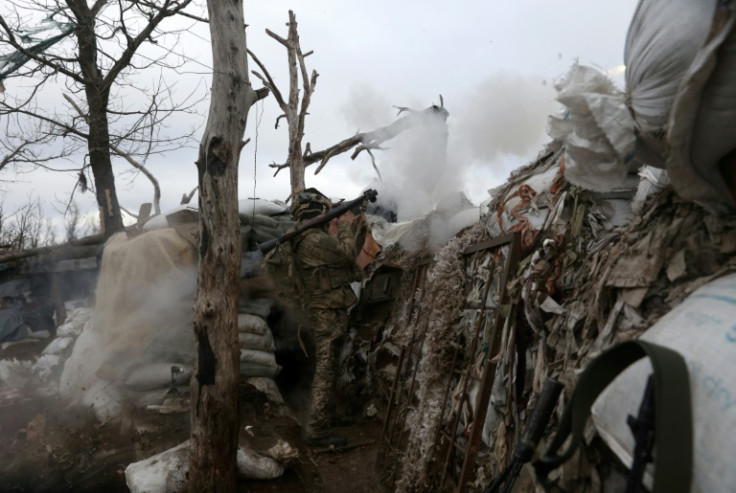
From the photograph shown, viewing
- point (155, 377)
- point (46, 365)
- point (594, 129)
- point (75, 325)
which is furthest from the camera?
point (75, 325)

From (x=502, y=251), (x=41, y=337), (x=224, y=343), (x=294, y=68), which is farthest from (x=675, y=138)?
(x=41, y=337)

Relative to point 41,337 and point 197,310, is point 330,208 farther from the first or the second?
point 41,337

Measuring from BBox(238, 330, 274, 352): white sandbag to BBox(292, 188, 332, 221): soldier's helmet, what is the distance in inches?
54.2

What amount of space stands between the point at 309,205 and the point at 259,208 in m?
0.93

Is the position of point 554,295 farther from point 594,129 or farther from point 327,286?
point 327,286

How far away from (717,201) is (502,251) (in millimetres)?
1652

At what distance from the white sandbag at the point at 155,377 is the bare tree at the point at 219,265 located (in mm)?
1366

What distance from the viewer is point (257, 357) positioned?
4.92 meters

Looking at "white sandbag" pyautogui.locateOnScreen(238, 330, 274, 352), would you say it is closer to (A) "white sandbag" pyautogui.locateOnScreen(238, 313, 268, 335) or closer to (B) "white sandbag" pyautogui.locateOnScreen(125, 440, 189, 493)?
(A) "white sandbag" pyautogui.locateOnScreen(238, 313, 268, 335)

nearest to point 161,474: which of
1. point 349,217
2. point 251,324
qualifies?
point 251,324

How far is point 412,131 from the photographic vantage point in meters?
6.75

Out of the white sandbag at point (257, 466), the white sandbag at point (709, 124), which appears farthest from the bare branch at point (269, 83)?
the white sandbag at point (709, 124)

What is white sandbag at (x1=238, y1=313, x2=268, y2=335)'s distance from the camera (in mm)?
4953

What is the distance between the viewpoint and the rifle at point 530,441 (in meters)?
1.32
